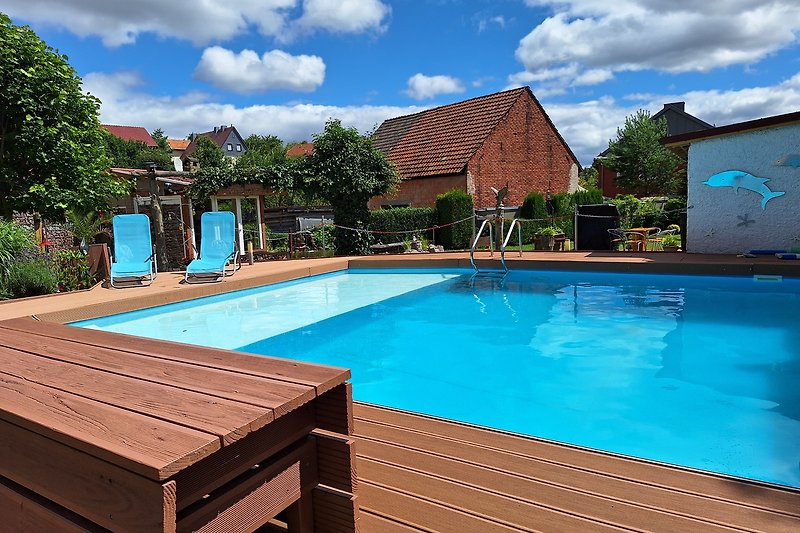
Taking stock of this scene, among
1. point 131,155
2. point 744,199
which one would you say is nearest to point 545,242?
point 744,199

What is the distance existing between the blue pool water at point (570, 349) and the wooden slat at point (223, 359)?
2985 mm

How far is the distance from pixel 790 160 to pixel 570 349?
7.56 m

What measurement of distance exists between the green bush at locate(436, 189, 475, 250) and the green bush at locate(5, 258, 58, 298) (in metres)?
11.2

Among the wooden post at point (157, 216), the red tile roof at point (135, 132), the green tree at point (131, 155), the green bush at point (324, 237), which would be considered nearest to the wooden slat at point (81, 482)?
Result: the wooden post at point (157, 216)

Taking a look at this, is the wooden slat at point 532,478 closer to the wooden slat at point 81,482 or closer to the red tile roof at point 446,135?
the wooden slat at point 81,482

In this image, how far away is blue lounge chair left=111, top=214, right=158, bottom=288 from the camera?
10.7 metres

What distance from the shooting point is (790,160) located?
10383mm

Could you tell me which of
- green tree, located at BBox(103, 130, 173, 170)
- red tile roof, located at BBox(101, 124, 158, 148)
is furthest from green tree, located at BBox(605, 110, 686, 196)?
red tile roof, located at BBox(101, 124, 158, 148)

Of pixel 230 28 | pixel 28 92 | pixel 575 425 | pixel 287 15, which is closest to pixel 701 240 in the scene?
pixel 575 425

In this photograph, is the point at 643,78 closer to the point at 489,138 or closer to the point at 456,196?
the point at 489,138

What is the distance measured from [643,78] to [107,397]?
95.0 feet

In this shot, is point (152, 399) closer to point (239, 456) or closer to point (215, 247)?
point (239, 456)

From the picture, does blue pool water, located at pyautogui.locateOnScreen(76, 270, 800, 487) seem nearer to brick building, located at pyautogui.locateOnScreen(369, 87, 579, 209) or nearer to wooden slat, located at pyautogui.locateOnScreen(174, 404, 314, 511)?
wooden slat, located at pyautogui.locateOnScreen(174, 404, 314, 511)

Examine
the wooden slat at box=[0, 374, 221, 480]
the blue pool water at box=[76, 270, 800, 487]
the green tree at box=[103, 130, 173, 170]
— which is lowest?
the blue pool water at box=[76, 270, 800, 487]
